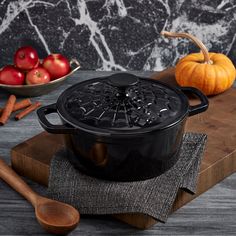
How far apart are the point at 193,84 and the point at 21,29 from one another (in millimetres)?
763

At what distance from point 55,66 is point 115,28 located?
1.18 ft

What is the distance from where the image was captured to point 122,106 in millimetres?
1419

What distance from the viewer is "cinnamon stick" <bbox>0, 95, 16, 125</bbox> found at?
1924 millimetres

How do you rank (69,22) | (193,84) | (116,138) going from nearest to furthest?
(116,138), (193,84), (69,22)

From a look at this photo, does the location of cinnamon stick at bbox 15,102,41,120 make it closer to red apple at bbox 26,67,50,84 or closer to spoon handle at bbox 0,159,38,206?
Answer: red apple at bbox 26,67,50,84

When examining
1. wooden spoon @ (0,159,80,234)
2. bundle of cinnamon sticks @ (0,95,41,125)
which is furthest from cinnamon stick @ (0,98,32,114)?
wooden spoon @ (0,159,80,234)

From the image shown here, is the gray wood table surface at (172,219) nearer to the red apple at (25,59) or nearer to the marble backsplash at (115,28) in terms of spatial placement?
the red apple at (25,59)

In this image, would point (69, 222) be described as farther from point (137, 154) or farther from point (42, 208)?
point (137, 154)

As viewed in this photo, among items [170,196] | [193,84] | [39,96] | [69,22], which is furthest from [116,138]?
[69,22]

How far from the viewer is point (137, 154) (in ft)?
4.52

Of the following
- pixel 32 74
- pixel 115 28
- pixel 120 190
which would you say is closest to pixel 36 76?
pixel 32 74

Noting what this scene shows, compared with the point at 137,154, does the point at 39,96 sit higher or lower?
lower

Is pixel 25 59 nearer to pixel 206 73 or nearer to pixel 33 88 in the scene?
pixel 33 88

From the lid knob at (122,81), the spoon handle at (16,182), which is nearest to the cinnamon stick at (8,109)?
the spoon handle at (16,182)
